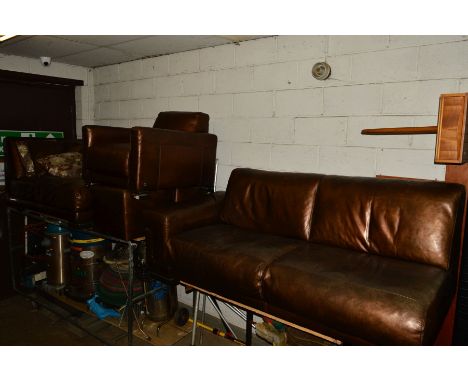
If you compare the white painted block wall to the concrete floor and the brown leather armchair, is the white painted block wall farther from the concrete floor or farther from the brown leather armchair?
the concrete floor

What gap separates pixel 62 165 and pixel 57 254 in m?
0.79

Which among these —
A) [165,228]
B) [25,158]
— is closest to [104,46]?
[25,158]

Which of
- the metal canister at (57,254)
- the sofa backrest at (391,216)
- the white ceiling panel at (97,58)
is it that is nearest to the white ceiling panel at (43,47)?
the white ceiling panel at (97,58)

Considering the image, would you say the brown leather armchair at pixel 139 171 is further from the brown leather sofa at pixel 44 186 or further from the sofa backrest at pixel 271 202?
the sofa backrest at pixel 271 202

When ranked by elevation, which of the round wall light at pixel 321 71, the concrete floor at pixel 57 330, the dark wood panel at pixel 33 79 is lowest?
the concrete floor at pixel 57 330

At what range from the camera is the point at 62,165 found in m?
2.96

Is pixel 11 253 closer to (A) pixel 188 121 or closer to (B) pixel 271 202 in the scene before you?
(A) pixel 188 121

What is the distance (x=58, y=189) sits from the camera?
2611 mm

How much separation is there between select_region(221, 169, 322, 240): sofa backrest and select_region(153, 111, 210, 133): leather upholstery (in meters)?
0.54

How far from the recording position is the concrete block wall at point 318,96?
2.04 metres

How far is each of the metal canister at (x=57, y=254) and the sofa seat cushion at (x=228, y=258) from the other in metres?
1.49
